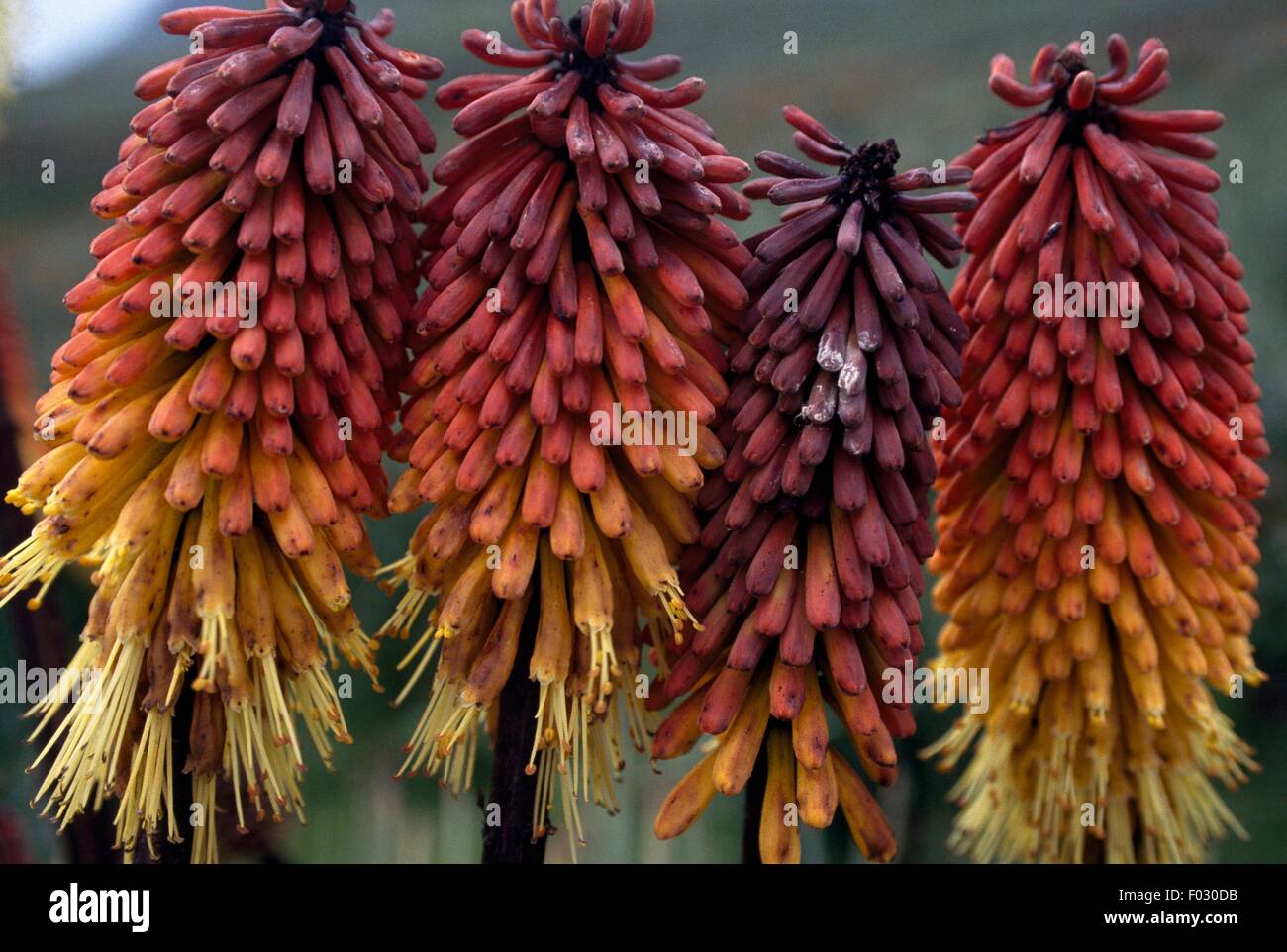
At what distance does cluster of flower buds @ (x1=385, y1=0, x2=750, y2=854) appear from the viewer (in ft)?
6.32

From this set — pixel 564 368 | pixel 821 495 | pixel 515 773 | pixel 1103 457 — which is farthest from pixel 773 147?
pixel 515 773

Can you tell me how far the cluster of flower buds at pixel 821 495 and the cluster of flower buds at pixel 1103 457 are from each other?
0.64ft

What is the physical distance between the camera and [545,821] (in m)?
2.17

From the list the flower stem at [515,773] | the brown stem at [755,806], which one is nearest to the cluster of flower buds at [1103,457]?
the brown stem at [755,806]

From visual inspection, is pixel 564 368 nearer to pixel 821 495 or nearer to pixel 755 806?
pixel 821 495

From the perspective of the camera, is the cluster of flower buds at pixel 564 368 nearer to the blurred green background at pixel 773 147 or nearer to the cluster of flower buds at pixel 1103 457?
the cluster of flower buds at pixel 1103 457

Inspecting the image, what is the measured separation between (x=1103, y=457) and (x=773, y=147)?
3.28m

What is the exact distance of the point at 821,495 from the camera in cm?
204

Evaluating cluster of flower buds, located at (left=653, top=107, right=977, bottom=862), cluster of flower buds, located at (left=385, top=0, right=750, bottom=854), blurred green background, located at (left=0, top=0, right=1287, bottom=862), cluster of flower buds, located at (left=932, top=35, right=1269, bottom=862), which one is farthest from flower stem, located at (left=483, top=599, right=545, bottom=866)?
blurred green background, located at (left=0, top=0, right=1287, bottom=862)

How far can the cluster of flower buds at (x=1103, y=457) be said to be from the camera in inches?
84.4

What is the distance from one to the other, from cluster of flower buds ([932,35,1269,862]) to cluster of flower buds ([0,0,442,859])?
3.46 feet

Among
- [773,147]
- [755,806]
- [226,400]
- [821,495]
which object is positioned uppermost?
[773,147]
